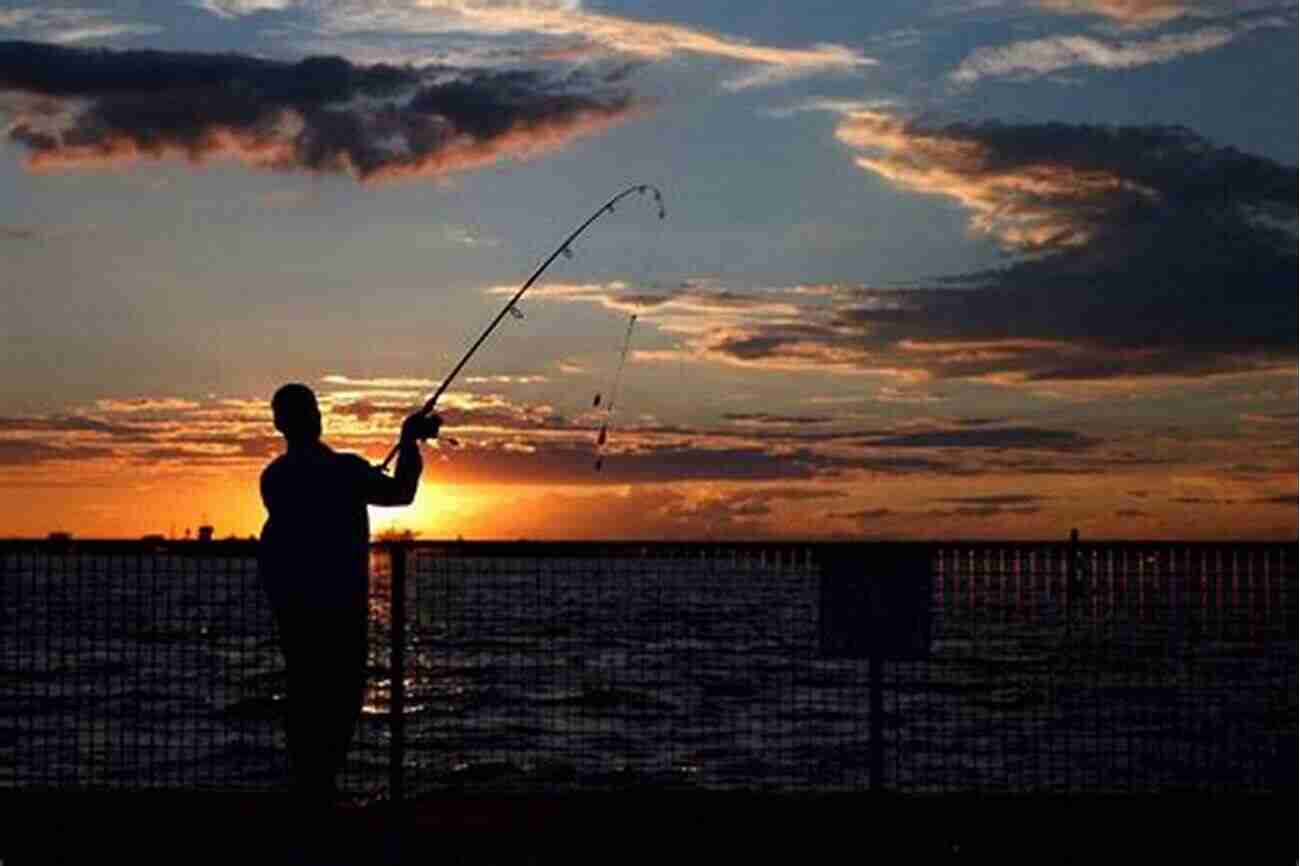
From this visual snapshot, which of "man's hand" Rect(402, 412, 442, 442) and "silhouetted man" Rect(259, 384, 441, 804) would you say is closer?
"silhouetted man" Rect(259, 384, 441, 804)

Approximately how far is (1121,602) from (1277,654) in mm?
836

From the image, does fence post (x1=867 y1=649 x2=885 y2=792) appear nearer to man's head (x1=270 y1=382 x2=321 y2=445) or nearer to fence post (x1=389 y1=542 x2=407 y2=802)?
fence post (x1=389 y1=542 x2=407 y2=802)

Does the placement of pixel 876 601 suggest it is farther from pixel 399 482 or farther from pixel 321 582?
pixel 321 582

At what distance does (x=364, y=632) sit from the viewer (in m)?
8.38

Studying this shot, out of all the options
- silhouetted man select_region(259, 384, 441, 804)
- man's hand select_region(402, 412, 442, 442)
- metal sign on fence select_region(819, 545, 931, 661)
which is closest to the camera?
silhouetted man select_region(259, 384, 441, 804)

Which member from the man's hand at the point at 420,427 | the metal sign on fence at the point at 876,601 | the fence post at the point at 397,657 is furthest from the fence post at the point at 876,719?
the man's hand at the point at 420,427

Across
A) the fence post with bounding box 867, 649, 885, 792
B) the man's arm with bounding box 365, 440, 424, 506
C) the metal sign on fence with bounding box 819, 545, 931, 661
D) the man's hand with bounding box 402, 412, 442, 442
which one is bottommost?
the fence post with bounding box 867, 649, 885, 792

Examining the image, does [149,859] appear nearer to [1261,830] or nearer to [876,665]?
[876,665]

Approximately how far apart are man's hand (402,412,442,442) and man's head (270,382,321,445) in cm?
40

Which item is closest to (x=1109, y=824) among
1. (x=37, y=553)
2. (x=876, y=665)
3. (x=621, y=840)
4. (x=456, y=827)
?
(x=876, y=665)

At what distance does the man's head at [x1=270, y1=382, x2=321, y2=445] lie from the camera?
8.43 meters

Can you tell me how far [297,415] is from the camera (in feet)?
27.7

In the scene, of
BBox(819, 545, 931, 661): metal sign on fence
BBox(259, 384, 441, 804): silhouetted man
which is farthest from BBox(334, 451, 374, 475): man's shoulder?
BBox(819, 545, 931, 661): metal sign on fence

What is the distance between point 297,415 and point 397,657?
2.26 metres
